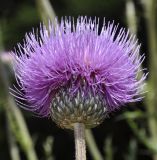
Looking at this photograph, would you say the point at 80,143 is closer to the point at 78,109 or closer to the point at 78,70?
the point at 78,109

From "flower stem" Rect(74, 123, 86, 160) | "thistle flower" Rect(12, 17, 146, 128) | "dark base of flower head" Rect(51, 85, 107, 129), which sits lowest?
"flower stem" Rect(74, 123, 86, 160)

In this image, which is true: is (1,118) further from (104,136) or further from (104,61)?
(104,61)

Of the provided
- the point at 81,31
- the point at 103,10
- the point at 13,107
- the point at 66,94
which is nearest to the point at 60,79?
the point at 66,94

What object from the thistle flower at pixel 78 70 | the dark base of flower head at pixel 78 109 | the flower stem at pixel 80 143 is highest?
the thistle flower at pixel 78 70

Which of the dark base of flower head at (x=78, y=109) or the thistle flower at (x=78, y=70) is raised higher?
the thistle flower at (x=78, y=70)

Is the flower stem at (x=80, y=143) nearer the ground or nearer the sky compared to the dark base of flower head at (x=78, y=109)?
nearer the ground

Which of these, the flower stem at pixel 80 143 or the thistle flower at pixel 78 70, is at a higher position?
the thistle flower at pixel 78 70
